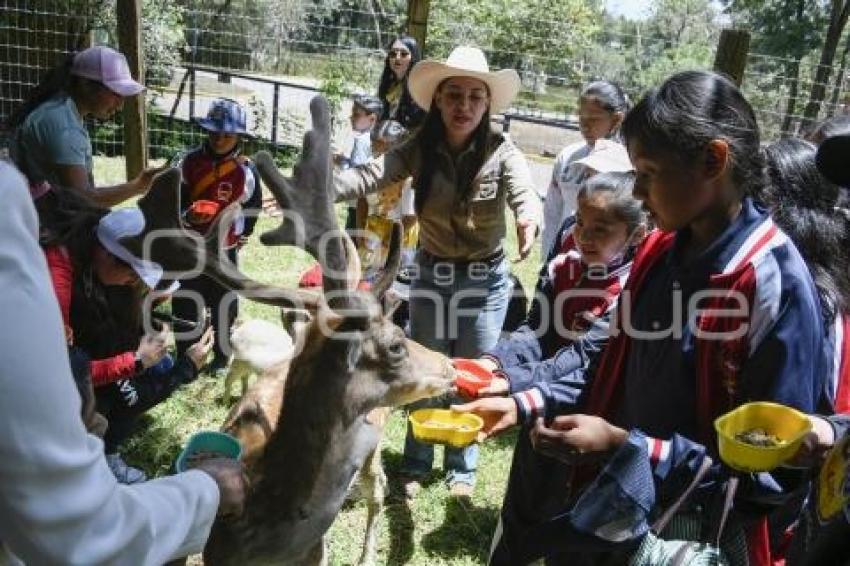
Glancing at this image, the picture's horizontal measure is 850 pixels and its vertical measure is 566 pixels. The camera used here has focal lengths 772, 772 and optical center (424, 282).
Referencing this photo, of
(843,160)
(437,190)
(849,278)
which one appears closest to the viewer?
(843,160)

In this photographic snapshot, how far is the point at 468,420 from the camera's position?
2539 millimetres

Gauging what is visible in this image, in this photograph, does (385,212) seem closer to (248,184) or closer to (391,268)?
(248,184)

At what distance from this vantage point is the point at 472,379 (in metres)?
2.80

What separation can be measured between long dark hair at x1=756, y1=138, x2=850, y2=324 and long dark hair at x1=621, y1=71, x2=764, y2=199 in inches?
19.6

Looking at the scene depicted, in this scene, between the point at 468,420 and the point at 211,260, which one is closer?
the point at 468,420

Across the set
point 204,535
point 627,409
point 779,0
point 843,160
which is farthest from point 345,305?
point 779,0

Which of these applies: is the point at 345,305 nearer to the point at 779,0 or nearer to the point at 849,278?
the point at 849,278

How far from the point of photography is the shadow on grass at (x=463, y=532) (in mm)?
4145

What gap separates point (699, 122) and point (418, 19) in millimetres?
5968

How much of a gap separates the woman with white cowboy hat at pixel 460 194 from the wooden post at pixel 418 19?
3387 mm

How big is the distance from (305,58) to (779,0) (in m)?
23.6

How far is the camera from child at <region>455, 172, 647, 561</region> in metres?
2.55

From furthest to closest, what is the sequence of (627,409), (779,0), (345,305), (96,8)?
(779,0)
(96,8)
(345,305)
(627,409)

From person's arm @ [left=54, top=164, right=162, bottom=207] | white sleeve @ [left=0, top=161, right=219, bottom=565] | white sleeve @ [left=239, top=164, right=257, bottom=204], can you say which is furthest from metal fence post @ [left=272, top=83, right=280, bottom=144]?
white sleeve @ [left=0, top=161, right=219, bottom=565]
